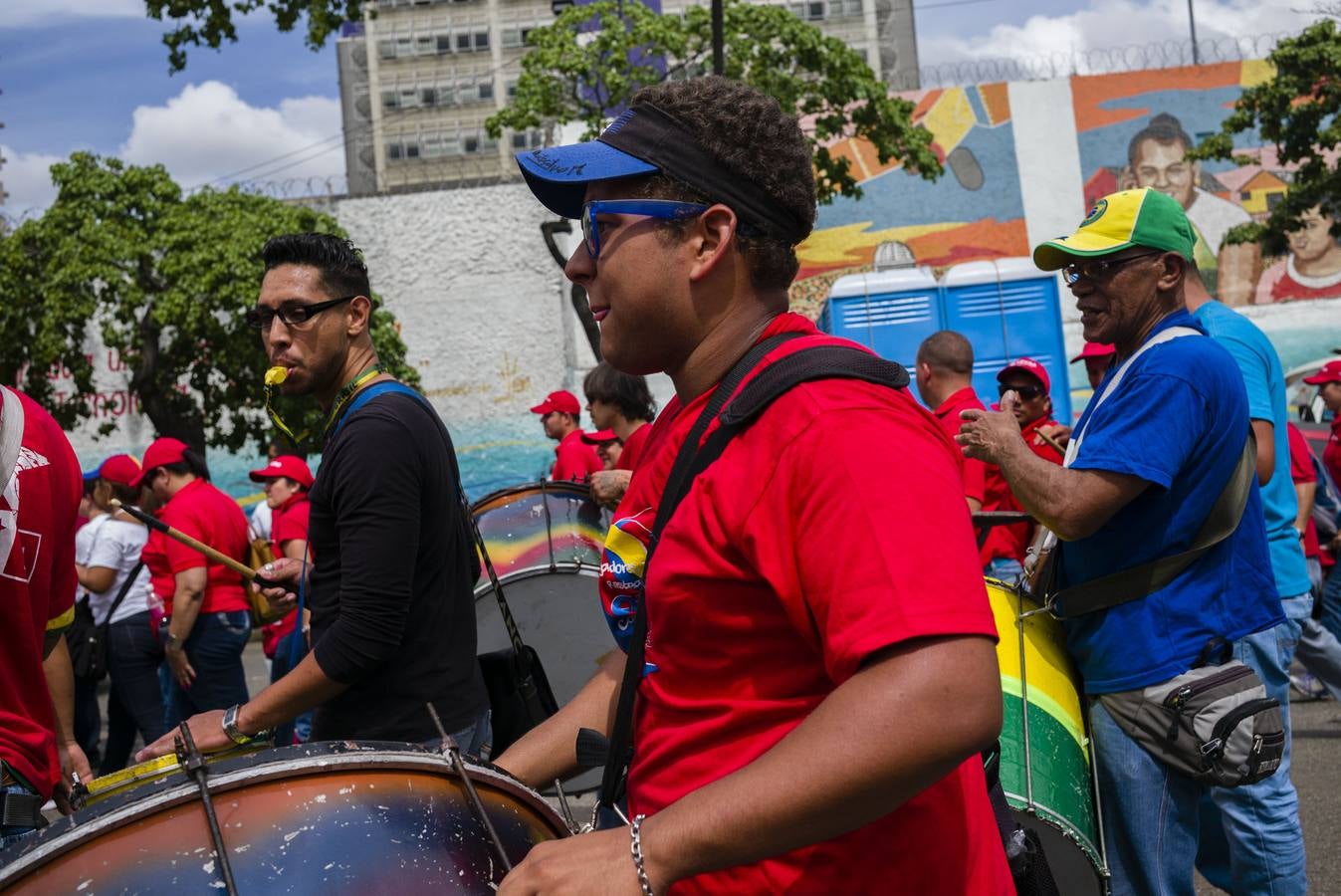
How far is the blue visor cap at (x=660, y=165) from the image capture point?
5.51ft

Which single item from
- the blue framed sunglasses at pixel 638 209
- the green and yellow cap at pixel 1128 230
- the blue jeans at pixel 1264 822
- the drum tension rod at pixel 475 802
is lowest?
the blue jeans at pixel 1264 822

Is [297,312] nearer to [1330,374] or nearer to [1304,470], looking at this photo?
[1304,470]

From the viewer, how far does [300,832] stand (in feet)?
5.60

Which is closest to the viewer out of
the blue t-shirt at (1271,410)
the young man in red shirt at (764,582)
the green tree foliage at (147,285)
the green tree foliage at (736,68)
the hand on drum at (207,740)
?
the young man in red shirt at (764,582)

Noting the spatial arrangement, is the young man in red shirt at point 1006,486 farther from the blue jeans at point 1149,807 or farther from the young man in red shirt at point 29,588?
the young man in red shirt at point 29,588

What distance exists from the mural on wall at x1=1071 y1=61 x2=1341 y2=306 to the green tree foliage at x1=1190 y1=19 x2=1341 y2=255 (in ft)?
24.6

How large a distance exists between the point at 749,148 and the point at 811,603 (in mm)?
618

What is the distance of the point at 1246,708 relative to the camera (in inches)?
116

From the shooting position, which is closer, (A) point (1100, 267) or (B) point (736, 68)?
(A) point (1100, 267)

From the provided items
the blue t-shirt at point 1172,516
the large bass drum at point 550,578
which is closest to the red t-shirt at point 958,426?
the large bass drum at point 550,578

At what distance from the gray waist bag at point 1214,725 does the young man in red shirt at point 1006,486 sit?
3050 millimetres

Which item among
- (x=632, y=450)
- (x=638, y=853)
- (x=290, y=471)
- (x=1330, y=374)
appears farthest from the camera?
(x=1330, y=374)

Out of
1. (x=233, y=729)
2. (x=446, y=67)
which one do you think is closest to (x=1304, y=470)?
(x=233, y=729)

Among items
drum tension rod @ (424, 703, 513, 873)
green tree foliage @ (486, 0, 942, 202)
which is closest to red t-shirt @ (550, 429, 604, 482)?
drum tension rod @ (424, 703, 513, 873)
